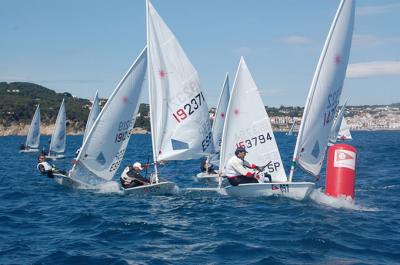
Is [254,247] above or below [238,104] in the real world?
below

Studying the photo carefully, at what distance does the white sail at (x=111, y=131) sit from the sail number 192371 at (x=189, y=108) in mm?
2052

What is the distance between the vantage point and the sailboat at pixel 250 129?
18.8 m

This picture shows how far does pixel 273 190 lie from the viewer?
16.9 metres

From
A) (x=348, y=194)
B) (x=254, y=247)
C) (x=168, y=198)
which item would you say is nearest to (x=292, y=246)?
(x=254, y=247)

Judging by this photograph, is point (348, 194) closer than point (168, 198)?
Yes

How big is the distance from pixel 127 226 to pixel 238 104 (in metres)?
7.87

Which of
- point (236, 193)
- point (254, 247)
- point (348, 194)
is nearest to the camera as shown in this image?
point (254, 247)

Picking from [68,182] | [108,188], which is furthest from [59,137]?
[108,188]

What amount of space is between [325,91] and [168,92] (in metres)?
5.95

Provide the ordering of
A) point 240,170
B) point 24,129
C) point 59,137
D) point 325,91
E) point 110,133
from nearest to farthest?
point 325,91 < point 240,170 < point 110,133 < point 59,137 < point 24,129

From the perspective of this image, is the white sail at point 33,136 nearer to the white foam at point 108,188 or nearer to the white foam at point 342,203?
the white foam at point 108,188

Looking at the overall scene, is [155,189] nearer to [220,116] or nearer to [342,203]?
[342,203]

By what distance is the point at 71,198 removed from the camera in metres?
18.4

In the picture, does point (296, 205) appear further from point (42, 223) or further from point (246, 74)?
point (42, 223)
